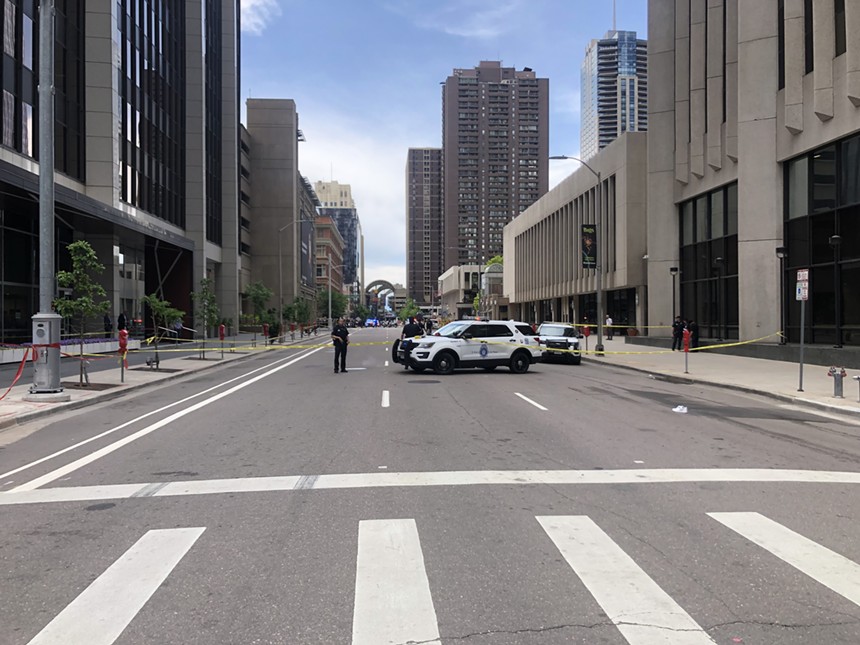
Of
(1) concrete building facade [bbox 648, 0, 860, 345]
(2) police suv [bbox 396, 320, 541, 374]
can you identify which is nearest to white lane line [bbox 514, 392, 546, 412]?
(2) police suv [bbox 396, 320, 541, 374]

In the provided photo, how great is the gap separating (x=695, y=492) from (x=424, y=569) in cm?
345

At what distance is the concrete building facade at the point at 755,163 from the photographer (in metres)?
22.3

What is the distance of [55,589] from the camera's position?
422cm

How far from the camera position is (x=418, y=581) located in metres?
4.28

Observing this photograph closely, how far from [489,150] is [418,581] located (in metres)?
172

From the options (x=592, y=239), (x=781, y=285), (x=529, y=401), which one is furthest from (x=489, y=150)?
(x=529, y=401)

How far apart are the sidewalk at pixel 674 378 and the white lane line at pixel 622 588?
9.97 metres

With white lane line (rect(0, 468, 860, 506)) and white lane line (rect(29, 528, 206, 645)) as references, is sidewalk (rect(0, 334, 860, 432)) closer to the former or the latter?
white lane line (rect(0, 468, 860, 506))

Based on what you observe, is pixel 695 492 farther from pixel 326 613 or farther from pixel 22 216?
pixel 22 216

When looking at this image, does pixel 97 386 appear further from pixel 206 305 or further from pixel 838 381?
pixel 838 381

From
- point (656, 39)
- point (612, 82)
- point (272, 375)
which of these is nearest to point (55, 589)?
point (272, 375)

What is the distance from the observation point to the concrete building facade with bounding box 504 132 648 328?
45.1 m

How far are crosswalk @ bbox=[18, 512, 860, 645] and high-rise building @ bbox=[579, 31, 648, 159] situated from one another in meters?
113

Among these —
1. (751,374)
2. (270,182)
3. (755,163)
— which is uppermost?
(270,182)
